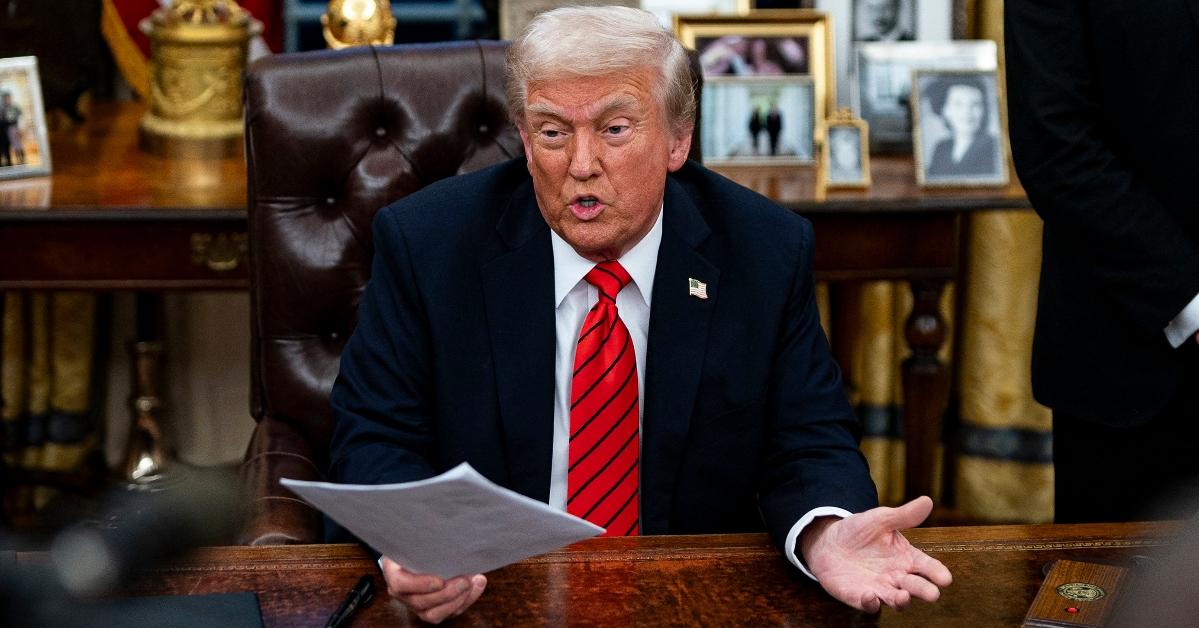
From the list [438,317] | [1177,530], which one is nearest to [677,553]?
[438,317]

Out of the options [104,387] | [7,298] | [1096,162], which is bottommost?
[104,387]

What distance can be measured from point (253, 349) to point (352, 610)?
0.93 metres

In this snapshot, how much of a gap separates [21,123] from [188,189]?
1.29 ft

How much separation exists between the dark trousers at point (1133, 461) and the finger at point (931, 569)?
0.79 metres

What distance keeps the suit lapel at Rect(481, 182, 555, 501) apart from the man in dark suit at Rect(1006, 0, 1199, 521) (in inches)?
30.5

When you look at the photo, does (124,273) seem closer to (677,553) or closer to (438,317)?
(438,317)

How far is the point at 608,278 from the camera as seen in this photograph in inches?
77.4

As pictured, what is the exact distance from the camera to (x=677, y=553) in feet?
5.44

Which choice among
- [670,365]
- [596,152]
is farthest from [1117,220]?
[596,152]

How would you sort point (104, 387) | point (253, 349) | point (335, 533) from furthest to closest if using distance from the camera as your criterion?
point (104, 387), point (253, 349), point (335, 533)

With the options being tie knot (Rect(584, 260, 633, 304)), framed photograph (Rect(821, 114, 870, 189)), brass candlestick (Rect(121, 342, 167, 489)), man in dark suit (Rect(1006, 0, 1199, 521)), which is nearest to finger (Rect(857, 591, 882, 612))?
tie knot (Rect(584, 260, 633, 304))

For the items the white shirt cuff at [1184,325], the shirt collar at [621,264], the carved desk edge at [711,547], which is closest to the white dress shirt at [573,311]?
the shirt collar at [621,264]

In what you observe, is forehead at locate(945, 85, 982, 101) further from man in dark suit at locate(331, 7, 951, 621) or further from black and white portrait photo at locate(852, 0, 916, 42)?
man in dark suit at locate(331, 7, 951, 621)

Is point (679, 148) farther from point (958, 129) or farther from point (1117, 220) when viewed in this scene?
point (958, 129)
